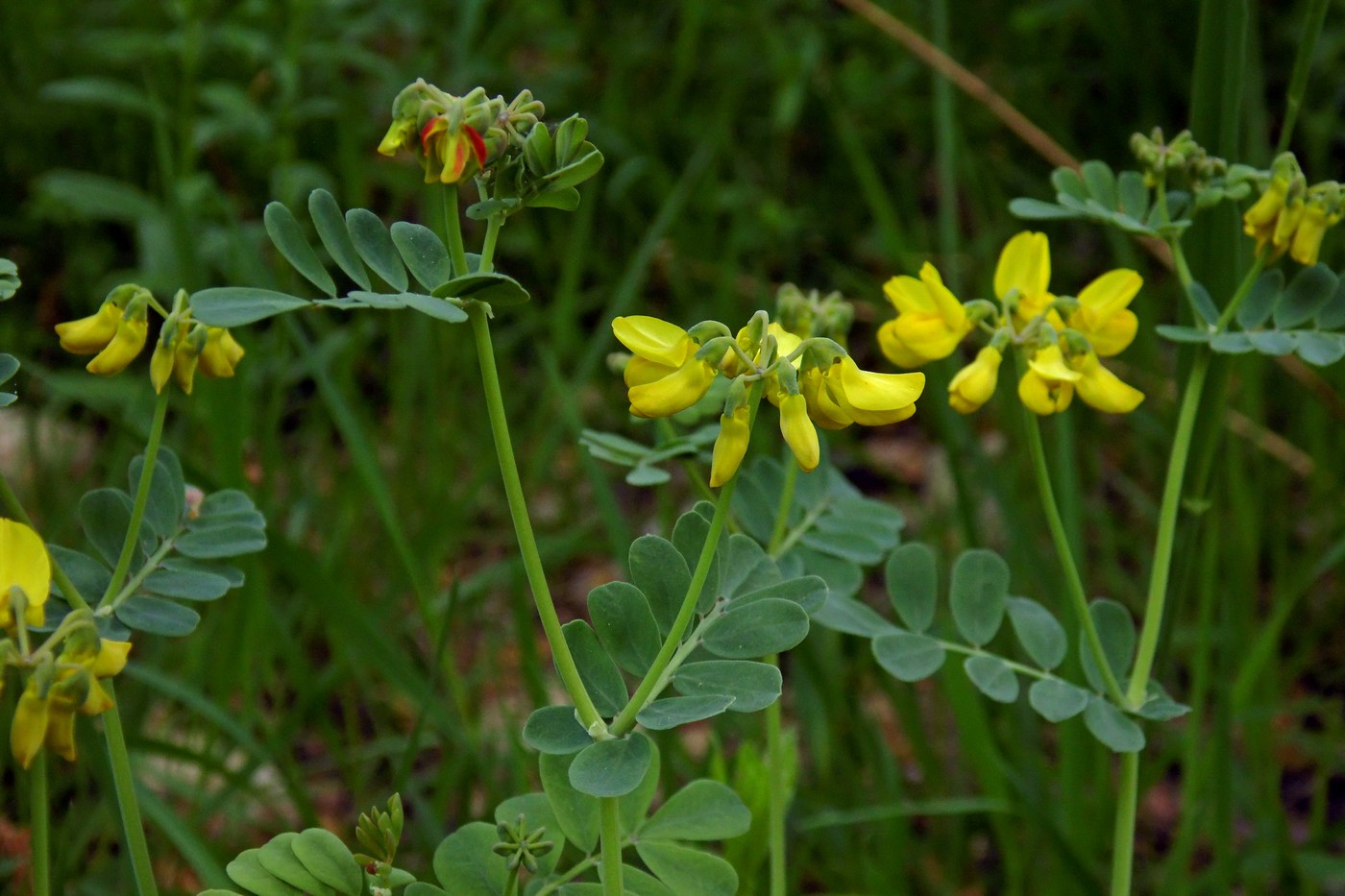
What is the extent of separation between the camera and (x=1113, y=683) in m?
0.95

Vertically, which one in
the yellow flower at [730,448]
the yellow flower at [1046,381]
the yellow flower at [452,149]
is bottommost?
the yellow flower at [730,448]

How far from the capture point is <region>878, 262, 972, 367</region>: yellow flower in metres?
0.94

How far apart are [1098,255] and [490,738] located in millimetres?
1954

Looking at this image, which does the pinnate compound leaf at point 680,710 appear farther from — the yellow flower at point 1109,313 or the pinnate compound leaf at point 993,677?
the yellow flower at point 1109,313

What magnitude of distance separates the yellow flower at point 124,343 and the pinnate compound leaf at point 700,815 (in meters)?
0.46

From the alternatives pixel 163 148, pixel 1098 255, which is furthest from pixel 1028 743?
pixel 1098 255

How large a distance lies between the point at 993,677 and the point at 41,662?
2.09 ft

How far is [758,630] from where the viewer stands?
0.80 metres

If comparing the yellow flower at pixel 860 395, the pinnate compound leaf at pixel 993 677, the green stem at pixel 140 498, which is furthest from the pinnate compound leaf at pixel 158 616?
the pinnate compound leaf at pixel 993 677

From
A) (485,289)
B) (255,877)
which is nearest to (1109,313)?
(485,289)

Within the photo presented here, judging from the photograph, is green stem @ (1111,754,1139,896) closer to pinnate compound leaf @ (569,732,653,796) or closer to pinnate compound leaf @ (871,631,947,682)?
pinnate compound leaf @ (871,631,947,682)

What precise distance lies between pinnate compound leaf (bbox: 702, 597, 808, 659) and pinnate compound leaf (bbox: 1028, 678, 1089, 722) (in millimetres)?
232

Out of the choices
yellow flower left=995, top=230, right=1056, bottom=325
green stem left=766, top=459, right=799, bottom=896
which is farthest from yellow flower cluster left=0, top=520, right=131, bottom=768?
yellow flower left=995, top=230, right=1056, bottom=325

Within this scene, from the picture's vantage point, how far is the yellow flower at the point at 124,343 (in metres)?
0.86
